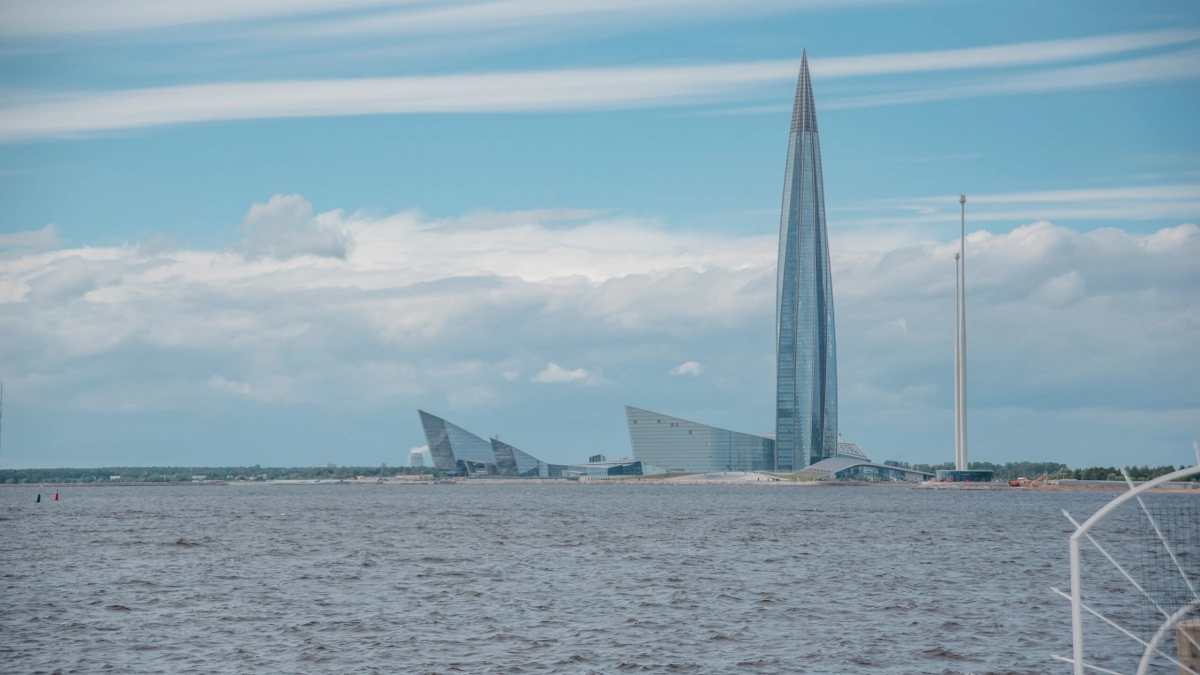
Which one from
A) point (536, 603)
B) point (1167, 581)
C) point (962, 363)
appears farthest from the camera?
Answer: point (962, 363)

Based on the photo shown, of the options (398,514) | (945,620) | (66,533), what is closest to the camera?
(945,620)

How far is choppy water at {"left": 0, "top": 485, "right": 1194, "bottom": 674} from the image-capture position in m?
A: 23.8

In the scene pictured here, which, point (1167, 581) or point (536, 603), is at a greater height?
point (1167, 581)

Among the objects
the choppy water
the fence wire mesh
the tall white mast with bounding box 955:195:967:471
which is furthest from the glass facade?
the choppy water

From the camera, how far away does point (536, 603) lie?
3191 centimetres

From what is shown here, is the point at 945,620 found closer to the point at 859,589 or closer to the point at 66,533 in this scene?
the point at 859,589

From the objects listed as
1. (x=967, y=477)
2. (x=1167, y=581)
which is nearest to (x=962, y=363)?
(x=967, y=477)

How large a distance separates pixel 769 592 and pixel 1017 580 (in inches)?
363

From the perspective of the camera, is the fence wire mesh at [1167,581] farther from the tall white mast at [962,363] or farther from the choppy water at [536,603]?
the tall white mast at [962,363]

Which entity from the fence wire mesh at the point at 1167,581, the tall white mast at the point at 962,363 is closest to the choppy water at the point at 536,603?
the fence wire mesh at the point at 1167,581

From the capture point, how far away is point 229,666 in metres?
22.9

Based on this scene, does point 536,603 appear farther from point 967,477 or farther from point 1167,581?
point 967,477

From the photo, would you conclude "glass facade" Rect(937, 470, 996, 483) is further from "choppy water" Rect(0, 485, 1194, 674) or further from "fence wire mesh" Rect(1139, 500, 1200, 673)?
"choppy water" Rect(0, 485, 1194, 674)

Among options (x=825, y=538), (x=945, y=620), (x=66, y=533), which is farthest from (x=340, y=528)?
(x=945, y=620)
